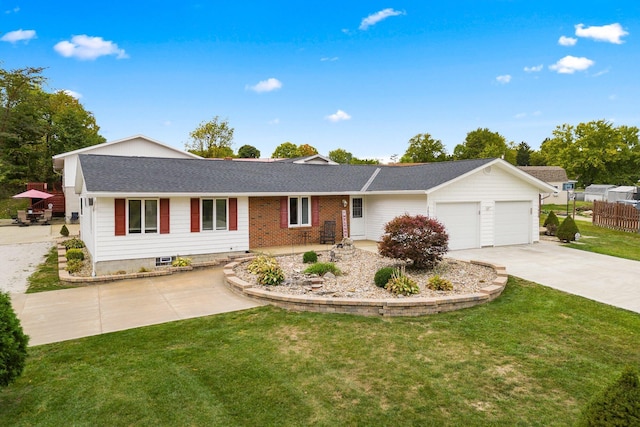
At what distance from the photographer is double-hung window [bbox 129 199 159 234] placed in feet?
41.5

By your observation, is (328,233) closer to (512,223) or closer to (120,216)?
(512,223)

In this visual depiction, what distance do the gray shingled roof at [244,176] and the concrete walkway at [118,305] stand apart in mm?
3502

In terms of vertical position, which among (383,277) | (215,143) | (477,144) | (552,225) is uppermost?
(477,144)

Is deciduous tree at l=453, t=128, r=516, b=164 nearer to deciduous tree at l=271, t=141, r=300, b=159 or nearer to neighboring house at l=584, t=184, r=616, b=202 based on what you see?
neighboring house at l=584, t=184, r=616, b=202

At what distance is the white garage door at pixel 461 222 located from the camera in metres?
15.4

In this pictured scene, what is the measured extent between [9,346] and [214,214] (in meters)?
10.1

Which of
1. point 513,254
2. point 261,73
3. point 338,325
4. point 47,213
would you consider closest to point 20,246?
point 47,213

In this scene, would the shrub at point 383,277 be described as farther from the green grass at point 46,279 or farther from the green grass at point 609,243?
the green grass at point 609,243

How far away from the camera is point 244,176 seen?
54.6 ft

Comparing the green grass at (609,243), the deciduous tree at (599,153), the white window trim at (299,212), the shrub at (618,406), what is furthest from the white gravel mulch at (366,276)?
the deciduous tree at (599,153)

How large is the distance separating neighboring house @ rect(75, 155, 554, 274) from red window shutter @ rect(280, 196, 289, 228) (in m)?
0.04

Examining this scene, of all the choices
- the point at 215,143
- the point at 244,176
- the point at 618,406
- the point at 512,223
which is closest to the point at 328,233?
the point at 244,176

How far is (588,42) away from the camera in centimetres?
2248

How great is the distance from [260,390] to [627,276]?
11.7m
